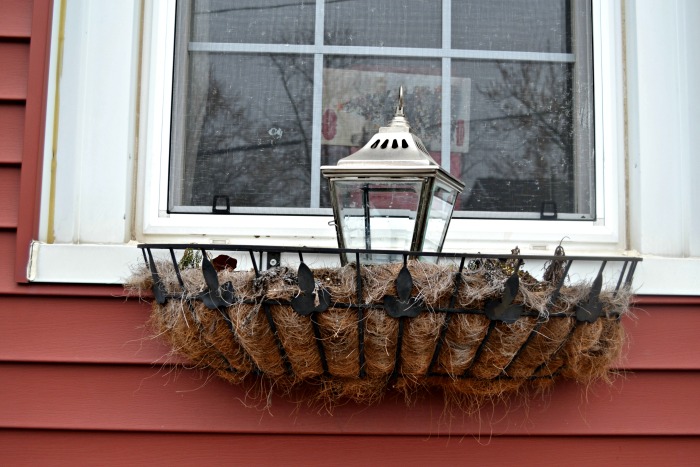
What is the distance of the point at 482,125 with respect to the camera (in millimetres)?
1793

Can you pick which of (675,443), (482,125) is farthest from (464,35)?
(675,443)

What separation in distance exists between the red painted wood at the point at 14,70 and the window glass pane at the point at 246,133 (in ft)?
1.15

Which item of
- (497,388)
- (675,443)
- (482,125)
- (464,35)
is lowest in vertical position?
(675,443)

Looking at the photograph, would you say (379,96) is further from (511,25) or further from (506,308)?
(506,308)

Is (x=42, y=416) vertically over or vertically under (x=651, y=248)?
under

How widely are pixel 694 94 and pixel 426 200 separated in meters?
0.78

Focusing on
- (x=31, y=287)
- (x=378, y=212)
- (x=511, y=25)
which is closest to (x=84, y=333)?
(x=31, y=287)

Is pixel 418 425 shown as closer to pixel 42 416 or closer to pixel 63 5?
pixel 42 416

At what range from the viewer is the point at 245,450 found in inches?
61.6

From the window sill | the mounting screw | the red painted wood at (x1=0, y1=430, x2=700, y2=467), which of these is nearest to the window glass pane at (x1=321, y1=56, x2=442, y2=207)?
the mounting screw

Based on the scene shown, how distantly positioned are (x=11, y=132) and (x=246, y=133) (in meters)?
0.52

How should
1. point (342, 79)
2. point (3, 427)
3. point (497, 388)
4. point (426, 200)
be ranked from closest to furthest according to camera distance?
1. point (426, 200)
2. point (497, 388)
3. point (3, 427)
4. point (342, 79)

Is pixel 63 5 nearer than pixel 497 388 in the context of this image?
No

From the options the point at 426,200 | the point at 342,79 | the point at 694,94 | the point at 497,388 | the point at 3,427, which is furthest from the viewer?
the point at 342,79
